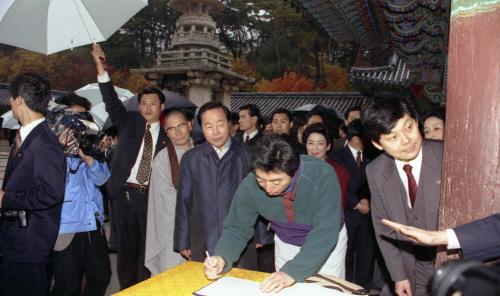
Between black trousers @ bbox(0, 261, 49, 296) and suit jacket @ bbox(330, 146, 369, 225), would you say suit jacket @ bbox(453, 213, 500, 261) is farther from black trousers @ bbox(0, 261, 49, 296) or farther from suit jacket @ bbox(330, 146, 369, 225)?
suit jacket @ bbox(330, 146, 369, 225)

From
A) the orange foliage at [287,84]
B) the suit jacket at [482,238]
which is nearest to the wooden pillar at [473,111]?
the suit jacket at [482,238]

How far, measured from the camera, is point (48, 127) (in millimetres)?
2625

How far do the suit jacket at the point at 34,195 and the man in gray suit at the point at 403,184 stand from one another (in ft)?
6.04

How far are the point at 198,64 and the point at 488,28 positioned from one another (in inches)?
657

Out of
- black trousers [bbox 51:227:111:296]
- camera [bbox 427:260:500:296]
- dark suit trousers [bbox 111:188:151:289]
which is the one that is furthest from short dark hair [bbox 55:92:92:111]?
camera [bbox 427:260:500:296]

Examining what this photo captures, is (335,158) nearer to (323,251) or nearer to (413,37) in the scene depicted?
(413,37)

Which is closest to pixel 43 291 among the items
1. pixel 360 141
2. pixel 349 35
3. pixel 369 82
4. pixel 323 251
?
pixel 323 251

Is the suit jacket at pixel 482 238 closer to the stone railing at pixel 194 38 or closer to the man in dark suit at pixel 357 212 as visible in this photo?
the man in dark suit at pixel 357 212

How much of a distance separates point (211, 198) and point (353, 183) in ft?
5.60

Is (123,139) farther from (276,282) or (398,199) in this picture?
(398,199)

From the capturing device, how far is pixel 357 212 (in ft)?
13.2

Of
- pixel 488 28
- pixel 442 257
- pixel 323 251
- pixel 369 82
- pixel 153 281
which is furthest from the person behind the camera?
pixel 369 82

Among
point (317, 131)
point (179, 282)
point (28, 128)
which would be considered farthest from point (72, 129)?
point (317, 131)

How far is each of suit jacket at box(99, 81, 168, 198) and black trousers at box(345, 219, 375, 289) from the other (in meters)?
2.04
